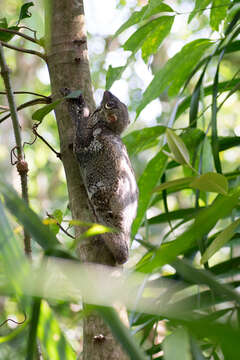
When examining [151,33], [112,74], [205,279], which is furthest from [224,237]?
[151,33]

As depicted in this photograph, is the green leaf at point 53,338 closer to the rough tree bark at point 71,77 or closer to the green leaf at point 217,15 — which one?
the rough tree bark at point 71,77

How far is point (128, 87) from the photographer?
22.6 ft

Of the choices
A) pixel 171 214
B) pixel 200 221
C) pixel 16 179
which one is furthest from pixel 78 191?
pixel 16 179

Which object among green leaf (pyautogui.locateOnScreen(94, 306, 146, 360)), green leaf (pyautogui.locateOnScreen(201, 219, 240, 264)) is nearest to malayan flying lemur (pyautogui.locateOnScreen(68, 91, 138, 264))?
green leaf (pyautogui.locateOnScreen(201, 219, 240, 264))

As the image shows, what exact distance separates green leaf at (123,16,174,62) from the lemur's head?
1.22ft

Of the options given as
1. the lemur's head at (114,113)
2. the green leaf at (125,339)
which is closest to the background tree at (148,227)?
the green leaf at (125,339)

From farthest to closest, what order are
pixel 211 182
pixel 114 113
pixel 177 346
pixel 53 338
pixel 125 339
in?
pixel 114 113, pixel 211 182, pixel 53 338, pixel 177 346, pixel 125 339

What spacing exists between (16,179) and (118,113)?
3779 mm

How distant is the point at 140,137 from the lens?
1656mm

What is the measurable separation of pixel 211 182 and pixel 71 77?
2.36 feet

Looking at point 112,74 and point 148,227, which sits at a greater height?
point 112,74

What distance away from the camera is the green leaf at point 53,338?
722 millimetres

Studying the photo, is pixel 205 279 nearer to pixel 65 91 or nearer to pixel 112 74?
pixel 65 91

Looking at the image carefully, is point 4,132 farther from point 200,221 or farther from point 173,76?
point 200,221
